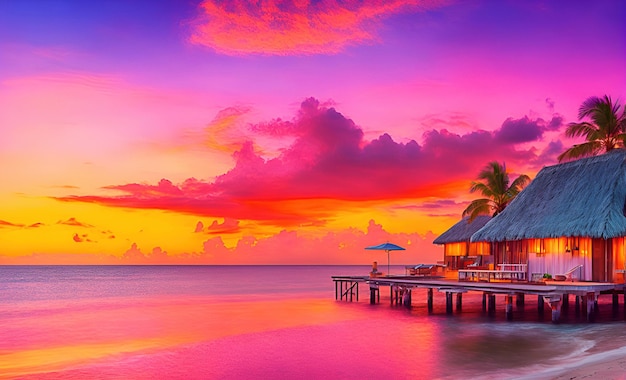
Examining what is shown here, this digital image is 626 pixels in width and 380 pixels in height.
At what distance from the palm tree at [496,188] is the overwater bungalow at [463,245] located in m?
2.36

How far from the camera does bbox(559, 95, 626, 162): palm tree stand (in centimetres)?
3045

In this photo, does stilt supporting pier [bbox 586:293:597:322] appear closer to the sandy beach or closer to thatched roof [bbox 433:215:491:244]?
the sandy beach

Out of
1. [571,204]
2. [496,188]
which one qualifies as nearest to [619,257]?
[571,204]

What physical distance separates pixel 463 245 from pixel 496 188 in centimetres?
496

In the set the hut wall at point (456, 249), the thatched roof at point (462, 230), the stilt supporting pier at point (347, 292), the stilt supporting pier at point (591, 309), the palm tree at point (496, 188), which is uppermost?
the palm tree at point (496, 188)

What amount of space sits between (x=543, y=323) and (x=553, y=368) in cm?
1028

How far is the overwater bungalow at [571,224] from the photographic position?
2412 cm

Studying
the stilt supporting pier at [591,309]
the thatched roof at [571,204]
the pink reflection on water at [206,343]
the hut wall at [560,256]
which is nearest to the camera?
the pink reflection on water at [206,343]

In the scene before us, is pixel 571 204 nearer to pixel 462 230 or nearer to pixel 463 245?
pixel 463 245

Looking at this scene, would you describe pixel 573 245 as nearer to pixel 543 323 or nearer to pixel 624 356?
pixel 543 323

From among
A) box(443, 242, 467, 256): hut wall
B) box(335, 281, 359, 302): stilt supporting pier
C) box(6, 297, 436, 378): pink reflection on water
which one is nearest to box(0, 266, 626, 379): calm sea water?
box(6, 297, 436, 378): pink reflection on water

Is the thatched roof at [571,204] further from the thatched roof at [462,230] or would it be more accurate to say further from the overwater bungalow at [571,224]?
the thatched roof at [462,230]

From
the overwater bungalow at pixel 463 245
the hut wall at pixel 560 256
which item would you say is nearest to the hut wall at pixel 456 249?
the overwater bungalow at pixel 463 245

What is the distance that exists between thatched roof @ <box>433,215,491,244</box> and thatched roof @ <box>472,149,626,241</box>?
33.3 ft
